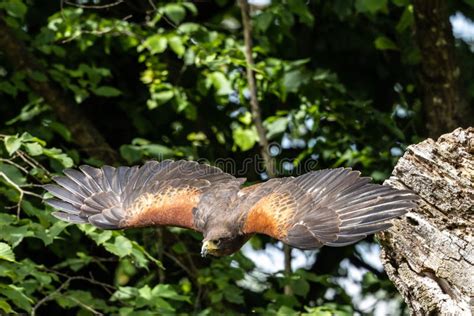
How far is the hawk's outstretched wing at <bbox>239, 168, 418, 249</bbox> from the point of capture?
5.02 meters

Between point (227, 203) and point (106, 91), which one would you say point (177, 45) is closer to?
point (106, 91)

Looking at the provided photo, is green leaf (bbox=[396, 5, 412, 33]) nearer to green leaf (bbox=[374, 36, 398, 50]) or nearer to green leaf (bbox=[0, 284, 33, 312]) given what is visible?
green leaf (bbox=[374, 36, 398, 50])

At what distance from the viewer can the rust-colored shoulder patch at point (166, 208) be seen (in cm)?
626

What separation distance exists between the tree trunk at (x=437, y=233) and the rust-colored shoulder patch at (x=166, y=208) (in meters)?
1.64

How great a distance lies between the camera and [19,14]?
7113 millimetres

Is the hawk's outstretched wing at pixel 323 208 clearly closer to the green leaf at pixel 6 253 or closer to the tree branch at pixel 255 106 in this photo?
the green leaf at pixel 6 253

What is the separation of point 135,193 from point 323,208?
65.4 inches

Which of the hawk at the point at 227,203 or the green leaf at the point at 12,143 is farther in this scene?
the green leaf at the point at 12,143

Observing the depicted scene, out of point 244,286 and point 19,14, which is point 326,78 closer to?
point 244,286

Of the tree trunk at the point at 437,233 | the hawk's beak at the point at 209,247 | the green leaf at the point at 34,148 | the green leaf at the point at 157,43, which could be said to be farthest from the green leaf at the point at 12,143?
the tree trunk at the point at 437,233

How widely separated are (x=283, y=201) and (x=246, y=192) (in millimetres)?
542

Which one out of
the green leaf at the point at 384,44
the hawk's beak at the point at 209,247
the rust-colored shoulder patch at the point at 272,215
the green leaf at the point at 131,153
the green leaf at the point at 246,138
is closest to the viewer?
the rust-colored shoulder patch at the point at 272,215

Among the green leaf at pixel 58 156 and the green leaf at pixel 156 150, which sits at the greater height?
the green leaf at pixel 58 156

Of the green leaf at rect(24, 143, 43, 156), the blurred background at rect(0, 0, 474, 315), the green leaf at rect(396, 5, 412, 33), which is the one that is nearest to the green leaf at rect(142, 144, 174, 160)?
the blurred background at rect(0, 0, 474, 315)
